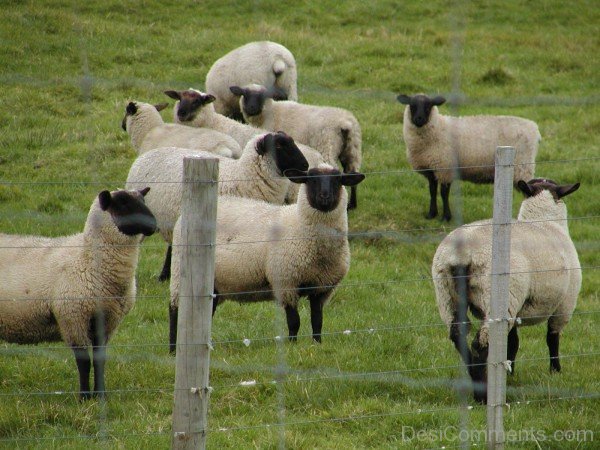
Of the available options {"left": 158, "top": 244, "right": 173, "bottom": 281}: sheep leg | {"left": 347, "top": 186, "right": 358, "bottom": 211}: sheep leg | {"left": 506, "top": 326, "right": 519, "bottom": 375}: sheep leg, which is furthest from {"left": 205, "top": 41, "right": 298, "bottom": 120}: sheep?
{"left": 506, "top": 326, "right": 519, "bottom": 375}: sheep leg

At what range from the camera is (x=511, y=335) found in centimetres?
593

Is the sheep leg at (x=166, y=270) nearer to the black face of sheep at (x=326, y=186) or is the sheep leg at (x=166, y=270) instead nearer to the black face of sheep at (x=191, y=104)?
the black face of sheep at (x=326, y=186)

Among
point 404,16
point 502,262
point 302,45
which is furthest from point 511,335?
point 404,16

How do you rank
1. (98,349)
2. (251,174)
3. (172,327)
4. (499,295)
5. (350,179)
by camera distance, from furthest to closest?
(251,174) → (350,179) → (172,327) → (98,349) → (499,295)

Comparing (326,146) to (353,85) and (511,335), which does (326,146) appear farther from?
(511,335)

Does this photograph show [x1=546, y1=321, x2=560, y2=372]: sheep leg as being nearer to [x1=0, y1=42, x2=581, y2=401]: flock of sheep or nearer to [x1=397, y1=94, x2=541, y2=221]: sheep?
[x1=0, y1=42, x2=581, y2=401]: flock of sheep

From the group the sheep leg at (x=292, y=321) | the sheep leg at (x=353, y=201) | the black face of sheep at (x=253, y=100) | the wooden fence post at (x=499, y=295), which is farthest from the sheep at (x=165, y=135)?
the wooden fence post at (x=499, y=295)

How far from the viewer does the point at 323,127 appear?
10.2m

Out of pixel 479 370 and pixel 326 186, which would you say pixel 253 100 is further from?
pixel 479 370

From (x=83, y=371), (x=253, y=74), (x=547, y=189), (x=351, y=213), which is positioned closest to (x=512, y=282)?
(x=547, y=189)

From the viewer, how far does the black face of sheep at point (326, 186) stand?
653 centimetres

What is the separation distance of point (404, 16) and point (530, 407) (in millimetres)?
12952

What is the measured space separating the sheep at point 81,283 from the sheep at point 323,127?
4.66 metres

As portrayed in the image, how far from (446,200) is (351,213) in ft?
3.58
